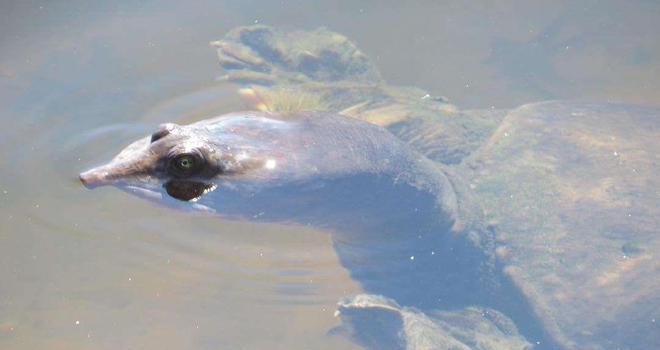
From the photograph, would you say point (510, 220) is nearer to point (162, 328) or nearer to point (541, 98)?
point (162, 328)

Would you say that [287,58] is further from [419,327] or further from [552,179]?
[419,327]

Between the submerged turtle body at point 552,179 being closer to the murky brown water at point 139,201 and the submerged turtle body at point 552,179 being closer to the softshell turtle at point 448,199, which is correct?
the softshell turtle at point 448,199

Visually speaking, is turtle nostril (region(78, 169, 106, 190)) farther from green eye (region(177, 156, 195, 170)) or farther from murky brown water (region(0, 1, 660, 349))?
murky brown water (region(0, 1, 660, 349))

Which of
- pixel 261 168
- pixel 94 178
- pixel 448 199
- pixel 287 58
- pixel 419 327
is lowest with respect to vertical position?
pixel 419 327

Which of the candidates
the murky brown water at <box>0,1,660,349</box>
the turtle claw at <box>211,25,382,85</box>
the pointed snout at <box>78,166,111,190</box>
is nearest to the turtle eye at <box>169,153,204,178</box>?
the pointed snout at <box>78,166,111,190</box>

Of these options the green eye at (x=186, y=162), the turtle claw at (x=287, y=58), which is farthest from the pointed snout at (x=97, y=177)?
the turtle claw at (x=287, y=58)

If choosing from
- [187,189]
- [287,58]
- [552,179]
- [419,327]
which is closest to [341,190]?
[187,189]
